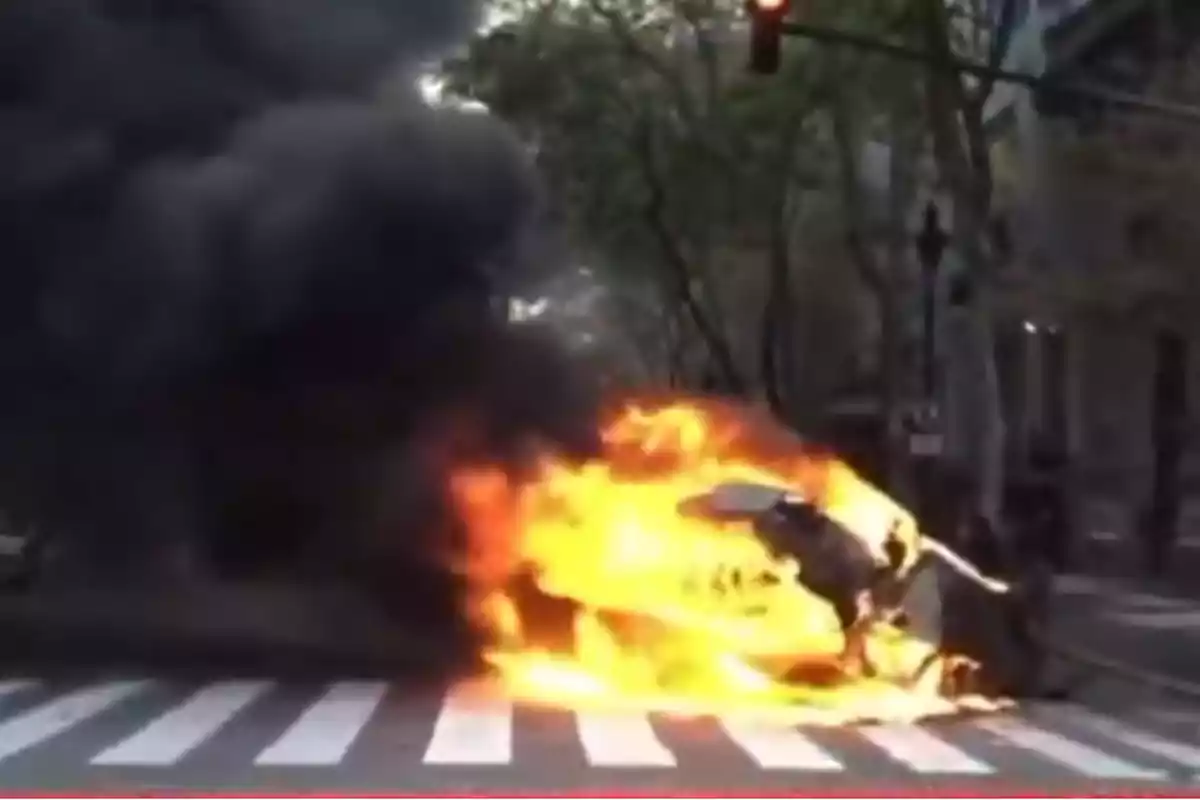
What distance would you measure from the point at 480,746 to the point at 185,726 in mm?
1932

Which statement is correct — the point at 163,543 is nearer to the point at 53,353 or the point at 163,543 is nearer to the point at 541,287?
the point at 53,353

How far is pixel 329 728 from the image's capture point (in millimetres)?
14414

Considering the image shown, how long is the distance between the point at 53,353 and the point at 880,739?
6361mm

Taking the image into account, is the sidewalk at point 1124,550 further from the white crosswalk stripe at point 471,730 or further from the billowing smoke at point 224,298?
the white crosswalk stripe at point 471,730

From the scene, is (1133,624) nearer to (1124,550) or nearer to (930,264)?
(930,264)

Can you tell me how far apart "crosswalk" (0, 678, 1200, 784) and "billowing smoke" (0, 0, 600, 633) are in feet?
4.16

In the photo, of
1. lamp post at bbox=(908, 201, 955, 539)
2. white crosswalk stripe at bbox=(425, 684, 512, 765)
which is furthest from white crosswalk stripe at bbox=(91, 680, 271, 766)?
lamp post at bbox=(908, 201, 955, 539)

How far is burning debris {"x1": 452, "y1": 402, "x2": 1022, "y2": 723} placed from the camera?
1686 centimetres

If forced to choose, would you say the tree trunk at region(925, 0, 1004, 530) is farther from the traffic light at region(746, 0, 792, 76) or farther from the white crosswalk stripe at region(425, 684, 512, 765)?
the white crosswalk stripe at region(425, 684, 512, 765)

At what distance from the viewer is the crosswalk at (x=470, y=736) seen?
13.1 meters

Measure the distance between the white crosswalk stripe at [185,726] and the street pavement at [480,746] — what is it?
2 centimetres

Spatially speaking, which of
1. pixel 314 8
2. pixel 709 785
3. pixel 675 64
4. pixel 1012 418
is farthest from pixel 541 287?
pixel 1012 418

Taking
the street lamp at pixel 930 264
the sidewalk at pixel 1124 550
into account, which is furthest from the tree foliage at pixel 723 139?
the sidewalk at pixel 1124 550

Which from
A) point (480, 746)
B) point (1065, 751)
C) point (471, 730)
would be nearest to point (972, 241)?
point (1065, 751)
